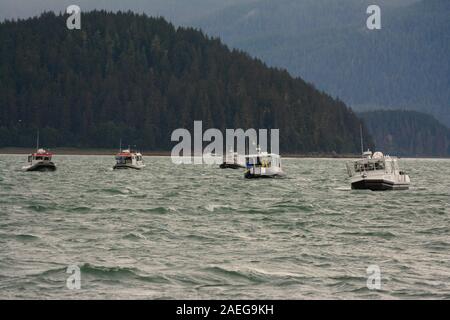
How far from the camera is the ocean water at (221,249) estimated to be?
27.2m

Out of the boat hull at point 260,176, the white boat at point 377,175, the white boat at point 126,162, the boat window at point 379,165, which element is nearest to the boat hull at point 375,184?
the white boat at point 377,175

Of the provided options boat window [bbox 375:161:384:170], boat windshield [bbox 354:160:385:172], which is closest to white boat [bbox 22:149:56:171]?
boat windshield [bbox 354:160:385:172]

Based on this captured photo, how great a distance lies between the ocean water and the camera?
27250 mm

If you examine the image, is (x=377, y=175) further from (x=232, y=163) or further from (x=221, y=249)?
(x=232, y=163)

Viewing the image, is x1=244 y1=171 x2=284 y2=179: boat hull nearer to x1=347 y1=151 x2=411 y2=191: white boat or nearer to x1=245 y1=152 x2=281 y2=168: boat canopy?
x1=245 y1=152 x2=281 y2=168: boat canopy

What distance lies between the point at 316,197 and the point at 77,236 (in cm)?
3719

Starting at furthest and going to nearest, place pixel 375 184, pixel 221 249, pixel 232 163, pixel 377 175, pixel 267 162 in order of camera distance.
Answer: pixel 232 163, pixel 267 162, pixel 377 175, pixel 375 184, pixel 221 249

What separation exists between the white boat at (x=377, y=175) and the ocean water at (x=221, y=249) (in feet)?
61.6

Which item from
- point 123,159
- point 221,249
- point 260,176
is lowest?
point 221,249

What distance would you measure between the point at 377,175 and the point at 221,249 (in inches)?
1962

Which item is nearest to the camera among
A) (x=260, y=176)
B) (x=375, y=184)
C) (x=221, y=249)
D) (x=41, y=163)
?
(x=221, y=249)

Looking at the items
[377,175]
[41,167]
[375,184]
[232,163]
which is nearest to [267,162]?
[41,167]

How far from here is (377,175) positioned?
8331 centimetres

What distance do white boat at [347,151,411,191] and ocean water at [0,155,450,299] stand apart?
18.8 meters
